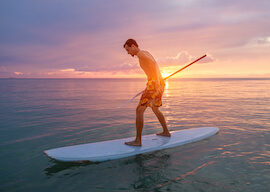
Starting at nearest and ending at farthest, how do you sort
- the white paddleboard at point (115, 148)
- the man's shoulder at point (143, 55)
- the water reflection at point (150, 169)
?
the water reflection at point (150, 169) → the white paddleboard at point (115, 148) → the man's shoulder at point (143, 55)

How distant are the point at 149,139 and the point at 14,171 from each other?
10.5 feet

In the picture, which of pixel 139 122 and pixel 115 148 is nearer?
pixel 115 148

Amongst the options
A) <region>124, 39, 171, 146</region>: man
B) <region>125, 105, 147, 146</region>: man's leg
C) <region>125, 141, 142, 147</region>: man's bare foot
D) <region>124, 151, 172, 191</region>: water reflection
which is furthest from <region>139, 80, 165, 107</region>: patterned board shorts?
<region>124, 151, 172, 191</region>: water reflection

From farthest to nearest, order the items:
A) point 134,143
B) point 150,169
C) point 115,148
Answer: point 134,143, point 115,148, point 150,169

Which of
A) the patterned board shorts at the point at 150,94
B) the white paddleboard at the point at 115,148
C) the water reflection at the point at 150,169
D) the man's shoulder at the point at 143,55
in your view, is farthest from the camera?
the patterned board shorts at the point at 150,94

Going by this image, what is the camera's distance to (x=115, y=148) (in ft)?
16.0

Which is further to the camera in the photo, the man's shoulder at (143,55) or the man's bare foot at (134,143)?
the man's bare foot at (134,143)

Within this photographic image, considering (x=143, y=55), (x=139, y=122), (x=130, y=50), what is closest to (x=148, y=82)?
(x=143, y=55)

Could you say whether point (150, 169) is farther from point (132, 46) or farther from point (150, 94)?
point (132, 46)

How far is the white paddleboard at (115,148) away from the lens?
14.4 feet

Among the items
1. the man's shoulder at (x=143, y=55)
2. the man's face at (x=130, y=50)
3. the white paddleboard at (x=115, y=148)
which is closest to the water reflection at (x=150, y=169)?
the white paddleboard at (x=115, y=148)

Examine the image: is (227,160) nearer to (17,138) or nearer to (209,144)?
(209,144)

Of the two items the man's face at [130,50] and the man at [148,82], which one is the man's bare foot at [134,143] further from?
the man's face at [130,50]

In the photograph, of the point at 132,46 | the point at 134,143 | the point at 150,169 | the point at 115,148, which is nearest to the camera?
the point at 150,169
